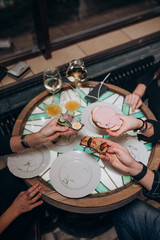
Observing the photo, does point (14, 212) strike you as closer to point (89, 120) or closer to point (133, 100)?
point (89, 120)

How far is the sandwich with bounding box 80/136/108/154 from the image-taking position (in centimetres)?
129

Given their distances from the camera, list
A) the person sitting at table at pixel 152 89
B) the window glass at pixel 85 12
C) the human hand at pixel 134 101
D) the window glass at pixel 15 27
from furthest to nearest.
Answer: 1. the window glass at pixel 85 12
2. the window glass at pixel 15 27
3. the person sitting at table at pixel 152 89
4. the human hand at pixel 134 101

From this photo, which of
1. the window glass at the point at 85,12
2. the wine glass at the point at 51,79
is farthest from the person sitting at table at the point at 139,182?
the window glass at the point at 85,12

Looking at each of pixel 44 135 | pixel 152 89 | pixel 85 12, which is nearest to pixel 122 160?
pixel 44 135

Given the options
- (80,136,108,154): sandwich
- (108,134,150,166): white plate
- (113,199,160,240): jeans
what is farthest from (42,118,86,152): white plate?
(113,199,160,240): jeans

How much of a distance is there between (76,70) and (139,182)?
919 millimetres

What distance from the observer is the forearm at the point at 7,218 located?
1.25 metres

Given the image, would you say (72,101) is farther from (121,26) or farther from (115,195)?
(121,26)

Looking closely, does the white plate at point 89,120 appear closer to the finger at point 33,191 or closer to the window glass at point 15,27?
the finger at point 33,191

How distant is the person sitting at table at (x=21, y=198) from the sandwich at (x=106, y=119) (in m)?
0.19

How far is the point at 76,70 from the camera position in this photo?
166cm

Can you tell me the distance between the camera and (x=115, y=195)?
4.05 ft

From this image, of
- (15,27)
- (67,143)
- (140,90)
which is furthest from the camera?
(15,27)

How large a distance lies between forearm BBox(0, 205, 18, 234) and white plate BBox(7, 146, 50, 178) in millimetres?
233
